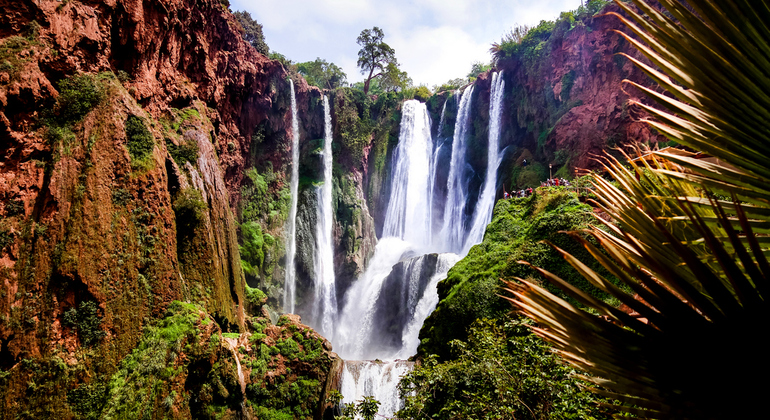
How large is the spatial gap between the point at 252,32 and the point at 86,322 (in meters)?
23.6

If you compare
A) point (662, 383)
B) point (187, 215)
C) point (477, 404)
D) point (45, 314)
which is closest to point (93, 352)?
point (45, 314)

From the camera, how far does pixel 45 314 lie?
812cm

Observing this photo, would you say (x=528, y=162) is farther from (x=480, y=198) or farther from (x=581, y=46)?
(x=581, y=46)

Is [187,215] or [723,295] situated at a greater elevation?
[187,215]

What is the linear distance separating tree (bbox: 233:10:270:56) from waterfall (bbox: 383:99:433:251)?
13.4 meters

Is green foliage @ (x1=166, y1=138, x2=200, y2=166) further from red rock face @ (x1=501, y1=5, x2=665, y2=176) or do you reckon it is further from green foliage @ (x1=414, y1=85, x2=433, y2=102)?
green foliage @ (x1=414, y1=85, x2=433, y2=102)

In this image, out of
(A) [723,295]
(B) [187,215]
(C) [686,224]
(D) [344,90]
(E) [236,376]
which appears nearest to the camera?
(A) [723,295]

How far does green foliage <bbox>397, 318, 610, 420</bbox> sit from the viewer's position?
4221 mm

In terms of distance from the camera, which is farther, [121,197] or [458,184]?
[458,184]

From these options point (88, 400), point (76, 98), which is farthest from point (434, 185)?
point (88, 400)

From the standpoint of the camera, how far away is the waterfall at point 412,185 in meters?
32.3

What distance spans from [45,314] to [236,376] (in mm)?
4886

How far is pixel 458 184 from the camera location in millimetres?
30719

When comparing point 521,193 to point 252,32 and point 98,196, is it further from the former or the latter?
point 252,32
